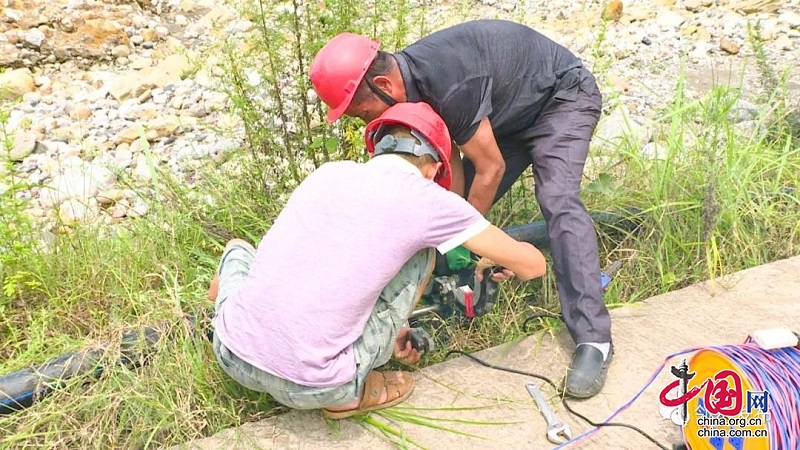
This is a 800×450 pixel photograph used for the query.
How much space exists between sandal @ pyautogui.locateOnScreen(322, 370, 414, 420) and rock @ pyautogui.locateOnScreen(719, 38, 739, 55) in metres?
6.08

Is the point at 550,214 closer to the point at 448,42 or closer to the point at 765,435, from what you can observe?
the point at 448,42

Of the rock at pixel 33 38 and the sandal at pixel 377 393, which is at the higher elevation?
the rock at pixel 33 38

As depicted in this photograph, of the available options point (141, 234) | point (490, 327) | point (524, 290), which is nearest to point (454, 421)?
point (490, 327)

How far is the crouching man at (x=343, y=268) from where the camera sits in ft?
7.29

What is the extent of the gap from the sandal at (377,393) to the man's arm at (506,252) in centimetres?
58

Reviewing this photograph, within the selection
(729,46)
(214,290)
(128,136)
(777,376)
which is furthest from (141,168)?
(729,46)

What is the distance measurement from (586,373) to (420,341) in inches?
25.5

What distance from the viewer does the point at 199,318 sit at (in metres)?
2.77

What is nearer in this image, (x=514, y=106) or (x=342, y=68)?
(x=342, y=68)

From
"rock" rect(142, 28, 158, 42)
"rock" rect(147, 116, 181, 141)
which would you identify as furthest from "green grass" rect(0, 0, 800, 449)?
"rock" rect(142, 28, 158, 42)

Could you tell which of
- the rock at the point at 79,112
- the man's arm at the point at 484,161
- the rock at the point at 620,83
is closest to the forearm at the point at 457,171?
the man's arm at the point at 484,161

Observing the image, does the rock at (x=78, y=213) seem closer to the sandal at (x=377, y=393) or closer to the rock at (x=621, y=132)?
the sandal at (x=377, y=393)

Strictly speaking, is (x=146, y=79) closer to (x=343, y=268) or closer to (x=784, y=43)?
(x=343, y=268)

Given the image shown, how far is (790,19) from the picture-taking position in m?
7.68
